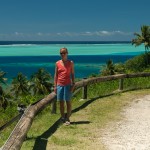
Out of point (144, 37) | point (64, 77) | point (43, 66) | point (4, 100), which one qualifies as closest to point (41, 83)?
point (4, 100)

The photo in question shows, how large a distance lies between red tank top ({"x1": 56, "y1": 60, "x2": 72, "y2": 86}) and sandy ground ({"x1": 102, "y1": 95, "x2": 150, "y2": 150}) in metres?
1.66

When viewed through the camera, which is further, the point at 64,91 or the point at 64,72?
the point at 64,91

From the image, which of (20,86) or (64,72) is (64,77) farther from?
(20,86)

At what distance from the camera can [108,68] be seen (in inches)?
2104

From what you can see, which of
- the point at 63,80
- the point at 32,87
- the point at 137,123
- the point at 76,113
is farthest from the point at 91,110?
the point at 32,87

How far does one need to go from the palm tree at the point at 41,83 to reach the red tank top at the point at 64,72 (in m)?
42.1

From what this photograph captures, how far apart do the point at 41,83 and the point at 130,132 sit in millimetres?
43325

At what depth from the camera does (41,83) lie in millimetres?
52250

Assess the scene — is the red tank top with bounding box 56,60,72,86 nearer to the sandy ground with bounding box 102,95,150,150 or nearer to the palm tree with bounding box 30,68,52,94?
the sandy ground with bounding box 102,95,150,150

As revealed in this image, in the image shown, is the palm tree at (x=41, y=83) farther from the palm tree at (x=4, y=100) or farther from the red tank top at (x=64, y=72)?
the red tank top at (x=64, y=72)

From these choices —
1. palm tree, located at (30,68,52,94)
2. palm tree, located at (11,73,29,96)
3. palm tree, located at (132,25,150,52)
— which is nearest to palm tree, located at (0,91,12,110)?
palm tree, located at (11,73,29,96)

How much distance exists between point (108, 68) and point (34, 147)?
45.8 m

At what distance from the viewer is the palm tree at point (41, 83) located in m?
51.8

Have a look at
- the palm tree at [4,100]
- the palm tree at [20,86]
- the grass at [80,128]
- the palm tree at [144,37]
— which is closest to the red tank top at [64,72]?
the grass at [80,128]
